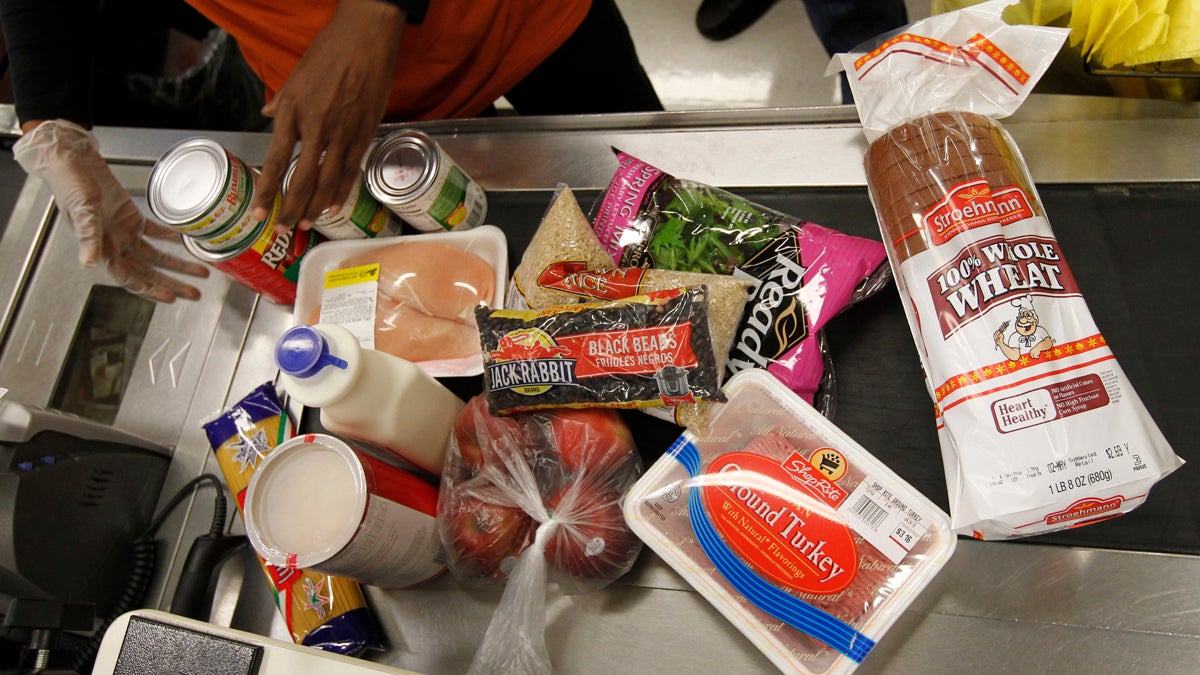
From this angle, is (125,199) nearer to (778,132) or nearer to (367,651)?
(367,651)

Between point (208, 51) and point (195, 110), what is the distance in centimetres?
16

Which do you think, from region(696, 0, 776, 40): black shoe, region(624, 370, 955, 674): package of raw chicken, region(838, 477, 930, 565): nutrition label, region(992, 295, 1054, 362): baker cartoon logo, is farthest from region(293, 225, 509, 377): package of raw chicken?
region(696, 0, 776, 40): black shoe

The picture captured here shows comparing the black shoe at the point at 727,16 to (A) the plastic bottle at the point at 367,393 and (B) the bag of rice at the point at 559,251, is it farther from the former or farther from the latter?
(A) the plastic bottle at the point at 367,393

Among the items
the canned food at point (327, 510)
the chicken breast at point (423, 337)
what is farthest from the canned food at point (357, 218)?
the canned food at point (327, 510)

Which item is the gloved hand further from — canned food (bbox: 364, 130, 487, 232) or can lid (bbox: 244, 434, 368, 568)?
can lid (bbox: 244, 434, 368, 568)

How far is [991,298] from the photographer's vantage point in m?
0.72

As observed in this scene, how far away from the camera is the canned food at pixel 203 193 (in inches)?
32.7

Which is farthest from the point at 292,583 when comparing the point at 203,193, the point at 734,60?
the point at 734,60

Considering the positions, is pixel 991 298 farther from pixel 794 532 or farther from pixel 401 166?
pixel 401 166

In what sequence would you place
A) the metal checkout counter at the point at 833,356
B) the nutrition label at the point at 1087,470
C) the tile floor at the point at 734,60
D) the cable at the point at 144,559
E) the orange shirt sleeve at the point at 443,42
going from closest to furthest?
the nutrition label at the point at 1087,470 < the metal checkout counter at the point at 833,356 < the cable at the point at 144,559 < the orange shirt sleeve at the point at 443,42 < the tile floor at the point at 734,60

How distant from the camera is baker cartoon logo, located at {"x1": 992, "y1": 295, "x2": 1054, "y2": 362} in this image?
0.70 metres

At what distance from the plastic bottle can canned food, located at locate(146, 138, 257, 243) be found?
0.62ft

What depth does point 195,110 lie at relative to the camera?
1.62 metres

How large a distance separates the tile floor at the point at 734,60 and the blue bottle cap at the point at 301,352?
1502mm
